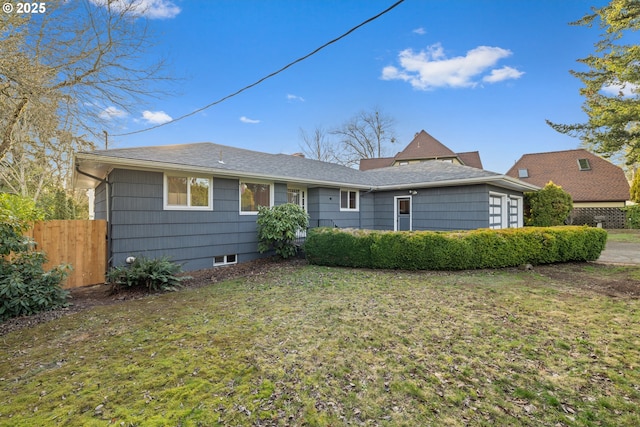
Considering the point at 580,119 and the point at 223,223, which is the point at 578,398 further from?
the point at 580,119

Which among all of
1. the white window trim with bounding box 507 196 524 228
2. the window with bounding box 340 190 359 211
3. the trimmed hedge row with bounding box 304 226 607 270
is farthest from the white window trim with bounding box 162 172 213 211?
the white window trim with bounding box 507 196 524 228

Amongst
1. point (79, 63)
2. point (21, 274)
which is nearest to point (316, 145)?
point (79, 63)

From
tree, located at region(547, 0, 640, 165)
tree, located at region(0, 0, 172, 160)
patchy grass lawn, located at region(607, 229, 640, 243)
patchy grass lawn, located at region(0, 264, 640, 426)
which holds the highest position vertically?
tree, located at region(547, 0, 640, 165)

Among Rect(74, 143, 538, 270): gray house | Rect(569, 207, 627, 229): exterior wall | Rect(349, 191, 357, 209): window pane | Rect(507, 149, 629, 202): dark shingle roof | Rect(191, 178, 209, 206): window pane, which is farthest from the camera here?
Rect(507, 149, 629, 202): dark shingle roof

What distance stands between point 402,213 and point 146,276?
32.6ft

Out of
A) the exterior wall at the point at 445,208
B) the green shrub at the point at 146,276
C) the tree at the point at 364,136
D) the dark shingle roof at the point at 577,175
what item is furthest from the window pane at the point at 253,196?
the tree at the point at 364,136

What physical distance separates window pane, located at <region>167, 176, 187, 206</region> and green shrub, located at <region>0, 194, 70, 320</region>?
2.69 metres

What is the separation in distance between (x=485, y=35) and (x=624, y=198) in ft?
56.9

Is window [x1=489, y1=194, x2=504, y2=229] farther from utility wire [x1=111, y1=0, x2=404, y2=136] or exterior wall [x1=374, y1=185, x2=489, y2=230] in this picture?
utility wire [x1=111, y1=0, x2=404, y2=136]

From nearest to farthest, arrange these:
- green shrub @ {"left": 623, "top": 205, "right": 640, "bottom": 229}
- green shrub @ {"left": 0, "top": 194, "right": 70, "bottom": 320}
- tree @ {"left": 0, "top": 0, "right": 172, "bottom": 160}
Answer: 1. green shrub @ {"left": 0, "top": 194, "right": 70, "bottom": 320}
2. tree @ {"left": 0, "top": 0, "right": 172, "bottom": 160}
3. green shrub @ {"left": 623, "top": 205, "right": 640, "bottom": 229}

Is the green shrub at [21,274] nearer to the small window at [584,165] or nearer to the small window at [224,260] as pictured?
the small window at [224,260]

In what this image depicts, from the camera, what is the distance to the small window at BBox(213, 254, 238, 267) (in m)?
8.42

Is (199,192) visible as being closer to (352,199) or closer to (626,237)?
(352,199)

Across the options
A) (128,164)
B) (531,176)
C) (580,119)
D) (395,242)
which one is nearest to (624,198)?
(531,176)
